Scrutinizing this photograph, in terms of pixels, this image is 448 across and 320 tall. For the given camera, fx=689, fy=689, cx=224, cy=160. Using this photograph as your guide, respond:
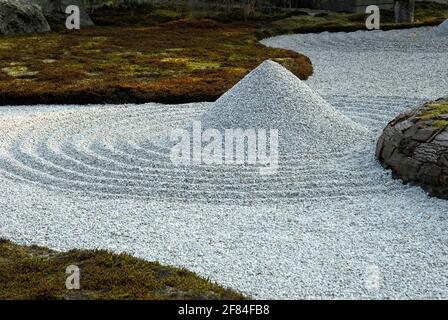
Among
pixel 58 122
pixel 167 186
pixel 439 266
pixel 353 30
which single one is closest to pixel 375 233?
pixel 439 266

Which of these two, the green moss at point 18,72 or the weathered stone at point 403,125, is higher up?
the weathered stone at point 403,125

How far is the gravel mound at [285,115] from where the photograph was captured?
14.2 metres

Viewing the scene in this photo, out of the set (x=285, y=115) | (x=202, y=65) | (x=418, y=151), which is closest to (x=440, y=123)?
(x=418, y=151)

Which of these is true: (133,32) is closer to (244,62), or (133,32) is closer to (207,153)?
(244,62)

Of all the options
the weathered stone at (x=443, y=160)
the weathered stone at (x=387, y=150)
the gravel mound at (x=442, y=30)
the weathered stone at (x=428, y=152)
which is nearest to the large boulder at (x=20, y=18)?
the gravel mound at (x=442, y=30)

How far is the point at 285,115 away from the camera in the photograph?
14602 mm

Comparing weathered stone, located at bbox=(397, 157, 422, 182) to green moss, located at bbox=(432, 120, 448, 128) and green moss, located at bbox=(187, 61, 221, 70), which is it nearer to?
green moss, located at bbox=(432, 120, 448, 128)

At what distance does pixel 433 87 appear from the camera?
21.2 m

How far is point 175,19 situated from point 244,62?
18.3m

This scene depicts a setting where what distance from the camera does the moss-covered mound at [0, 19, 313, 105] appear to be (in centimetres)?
2022

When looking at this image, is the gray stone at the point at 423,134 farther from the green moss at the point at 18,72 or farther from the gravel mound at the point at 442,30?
the gravel mound at the point at 442,30

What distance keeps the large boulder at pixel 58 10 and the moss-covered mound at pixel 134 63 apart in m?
2.60

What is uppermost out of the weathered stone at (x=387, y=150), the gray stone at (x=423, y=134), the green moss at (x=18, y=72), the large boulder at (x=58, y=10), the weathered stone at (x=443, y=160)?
the large boulder at (x=58, y=10)

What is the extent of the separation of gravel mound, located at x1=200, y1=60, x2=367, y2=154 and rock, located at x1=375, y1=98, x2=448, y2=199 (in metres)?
1.57
